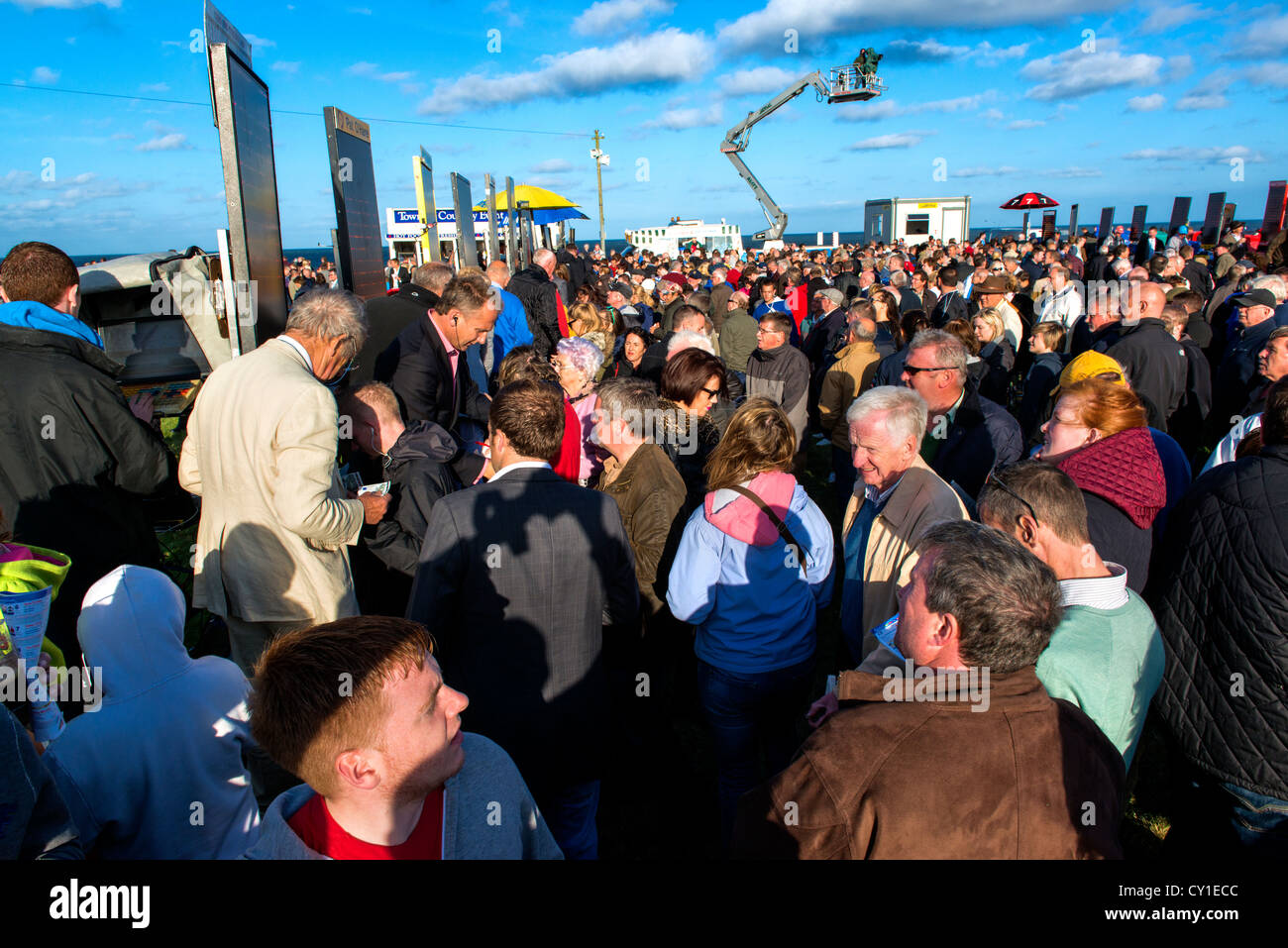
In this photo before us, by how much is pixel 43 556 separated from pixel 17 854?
4.04ft

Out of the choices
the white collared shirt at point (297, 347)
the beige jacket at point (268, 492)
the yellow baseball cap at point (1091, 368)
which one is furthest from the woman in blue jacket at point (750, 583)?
the yellow baseball cap at point (1091, 368)

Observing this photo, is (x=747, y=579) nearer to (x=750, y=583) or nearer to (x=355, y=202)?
(x=750, y=583)

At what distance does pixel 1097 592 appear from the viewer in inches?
84.6

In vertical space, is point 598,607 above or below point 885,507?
below

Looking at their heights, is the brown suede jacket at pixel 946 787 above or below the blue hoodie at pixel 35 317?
below

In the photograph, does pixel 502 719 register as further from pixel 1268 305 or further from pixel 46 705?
pixel 1268 305

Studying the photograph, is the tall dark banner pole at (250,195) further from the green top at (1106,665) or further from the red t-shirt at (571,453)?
the green top at (1106,665)

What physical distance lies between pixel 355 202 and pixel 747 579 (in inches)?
199

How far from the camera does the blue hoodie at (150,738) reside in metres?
1.90

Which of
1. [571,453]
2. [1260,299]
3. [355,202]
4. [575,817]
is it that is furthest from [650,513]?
[1260,299]

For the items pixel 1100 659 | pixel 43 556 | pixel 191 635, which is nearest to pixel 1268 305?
pixel 1100 659

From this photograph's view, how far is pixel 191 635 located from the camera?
196 inches

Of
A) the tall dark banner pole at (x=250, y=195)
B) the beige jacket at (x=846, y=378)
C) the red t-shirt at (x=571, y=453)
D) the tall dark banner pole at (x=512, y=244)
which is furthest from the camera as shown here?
the tall dark banner pole at (x=512, y=244)

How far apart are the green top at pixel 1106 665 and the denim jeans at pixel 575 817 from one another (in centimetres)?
163
